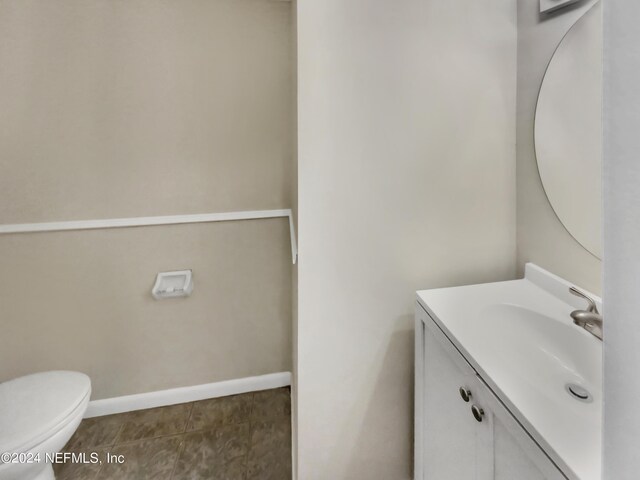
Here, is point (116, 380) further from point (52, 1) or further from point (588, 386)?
point (588, 386)

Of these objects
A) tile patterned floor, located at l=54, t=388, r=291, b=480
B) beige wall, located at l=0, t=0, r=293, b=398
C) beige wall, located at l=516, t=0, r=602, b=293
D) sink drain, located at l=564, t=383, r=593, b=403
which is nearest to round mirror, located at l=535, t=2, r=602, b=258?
beige wall, located at l=516, t=0, r=602, b=293

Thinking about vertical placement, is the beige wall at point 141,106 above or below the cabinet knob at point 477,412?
above

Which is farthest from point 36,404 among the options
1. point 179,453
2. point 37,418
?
point 179,453

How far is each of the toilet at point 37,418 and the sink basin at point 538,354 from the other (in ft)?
4.55

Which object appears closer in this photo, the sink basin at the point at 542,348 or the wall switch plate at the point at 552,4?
the sink basin at the point at 542,348

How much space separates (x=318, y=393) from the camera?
3.74 feet

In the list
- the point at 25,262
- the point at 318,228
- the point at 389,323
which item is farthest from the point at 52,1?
the point at 389,323

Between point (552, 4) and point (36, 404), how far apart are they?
7.34 feet

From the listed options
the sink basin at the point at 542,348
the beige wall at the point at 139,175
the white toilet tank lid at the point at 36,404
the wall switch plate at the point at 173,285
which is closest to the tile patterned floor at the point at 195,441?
the beige wall at the point at 139,175

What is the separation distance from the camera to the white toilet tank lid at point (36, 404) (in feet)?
3.55

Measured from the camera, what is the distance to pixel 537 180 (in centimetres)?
106

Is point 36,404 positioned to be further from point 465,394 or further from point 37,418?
point 465,394

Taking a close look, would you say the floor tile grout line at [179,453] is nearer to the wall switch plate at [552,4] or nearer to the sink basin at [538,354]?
the sink basin at [538,354]

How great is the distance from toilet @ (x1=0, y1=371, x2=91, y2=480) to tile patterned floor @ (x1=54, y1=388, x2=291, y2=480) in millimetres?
292
